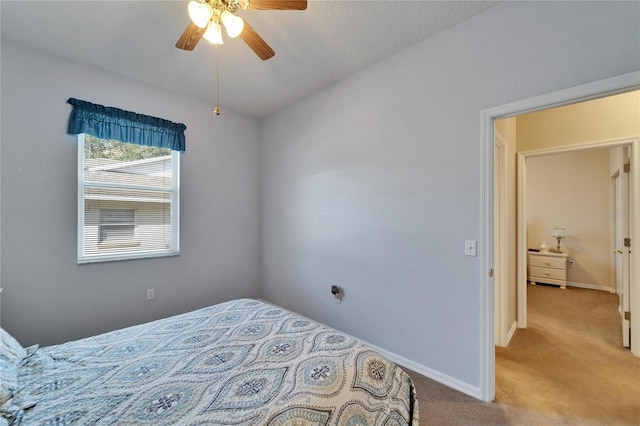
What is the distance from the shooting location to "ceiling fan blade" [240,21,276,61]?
1549 mm

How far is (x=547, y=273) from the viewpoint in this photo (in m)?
4.72

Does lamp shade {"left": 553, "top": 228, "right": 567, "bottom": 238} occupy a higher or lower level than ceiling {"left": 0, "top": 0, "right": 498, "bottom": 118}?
lower

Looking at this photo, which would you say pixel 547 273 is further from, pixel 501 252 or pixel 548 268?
pixel 501 252

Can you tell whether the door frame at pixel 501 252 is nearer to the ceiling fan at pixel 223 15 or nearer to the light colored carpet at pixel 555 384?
the light colored carpet at pixel 555 384

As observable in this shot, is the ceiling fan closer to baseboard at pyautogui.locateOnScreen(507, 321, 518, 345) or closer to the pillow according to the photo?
the pillow

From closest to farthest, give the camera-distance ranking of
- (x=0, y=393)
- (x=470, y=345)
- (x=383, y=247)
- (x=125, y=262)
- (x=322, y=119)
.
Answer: (x=0, y=393) → (x=470, y=345) → (x=383, y=247) → (x=125, y=262) → (x=322, y=119)

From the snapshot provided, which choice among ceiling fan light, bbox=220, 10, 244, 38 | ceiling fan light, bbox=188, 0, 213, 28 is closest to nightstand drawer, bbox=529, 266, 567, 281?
ceiling fan light, bbox=220, 10, 244, 38

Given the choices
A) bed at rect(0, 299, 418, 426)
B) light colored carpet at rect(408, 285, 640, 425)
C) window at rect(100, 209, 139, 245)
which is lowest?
light colored carpet at rect(408, 285, 640, 425)

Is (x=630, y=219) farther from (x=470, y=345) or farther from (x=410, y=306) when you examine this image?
(x=410, y=306)

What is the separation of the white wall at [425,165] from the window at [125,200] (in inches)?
61.7

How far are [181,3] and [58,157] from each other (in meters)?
1.75

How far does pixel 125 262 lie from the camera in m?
2.64

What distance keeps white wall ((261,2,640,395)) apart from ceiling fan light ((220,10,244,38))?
1.38 m

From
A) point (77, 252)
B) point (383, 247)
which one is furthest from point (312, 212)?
point (77, 252)
